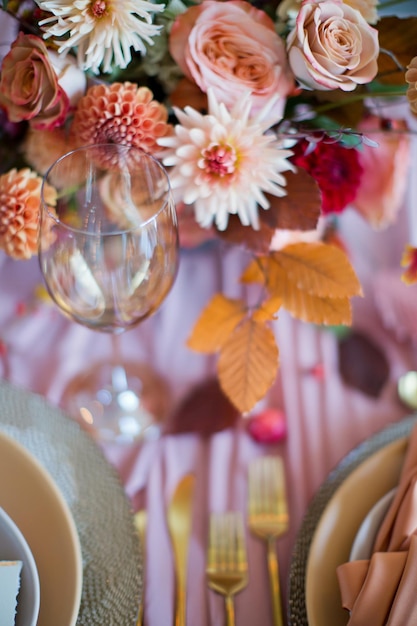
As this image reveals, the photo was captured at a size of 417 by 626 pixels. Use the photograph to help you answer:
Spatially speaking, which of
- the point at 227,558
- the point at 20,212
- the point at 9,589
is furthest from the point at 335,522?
the point at 20,212

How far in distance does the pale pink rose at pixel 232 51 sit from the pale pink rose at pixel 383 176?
200 mm

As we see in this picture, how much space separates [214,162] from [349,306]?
158 millimetres

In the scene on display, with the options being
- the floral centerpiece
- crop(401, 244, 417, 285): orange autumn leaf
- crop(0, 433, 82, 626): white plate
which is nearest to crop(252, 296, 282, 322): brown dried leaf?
the floral centerpiece

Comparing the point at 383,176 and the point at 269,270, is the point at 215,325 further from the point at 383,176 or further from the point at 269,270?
the point at 383,176

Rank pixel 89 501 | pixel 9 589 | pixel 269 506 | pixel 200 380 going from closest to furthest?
pixel 9 589 < pixel 89 501 < pixel 269 506 < pixel 200 380

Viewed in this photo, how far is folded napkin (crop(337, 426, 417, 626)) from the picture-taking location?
1.33 ft

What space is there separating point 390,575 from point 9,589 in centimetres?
24

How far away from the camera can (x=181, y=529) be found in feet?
1.94

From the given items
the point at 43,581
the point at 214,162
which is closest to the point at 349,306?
the point at 214,162

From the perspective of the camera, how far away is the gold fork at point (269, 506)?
0.57 metres

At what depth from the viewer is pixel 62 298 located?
1.74 ft

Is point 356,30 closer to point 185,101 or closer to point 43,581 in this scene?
point 185,101

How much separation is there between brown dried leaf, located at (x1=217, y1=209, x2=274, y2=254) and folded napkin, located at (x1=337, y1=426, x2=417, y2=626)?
216 mm

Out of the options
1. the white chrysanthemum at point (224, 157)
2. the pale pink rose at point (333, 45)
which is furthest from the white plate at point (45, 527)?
the pale pink rose at point (333, 45)
